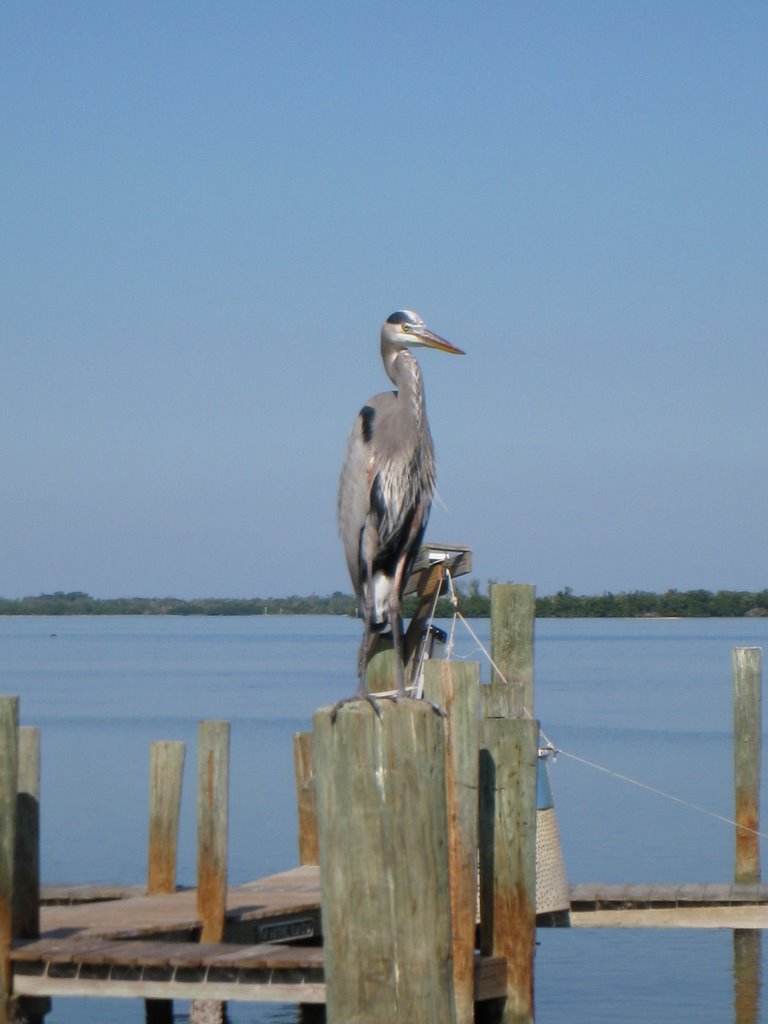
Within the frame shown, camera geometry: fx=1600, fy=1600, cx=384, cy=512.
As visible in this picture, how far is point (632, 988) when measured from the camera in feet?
44.4

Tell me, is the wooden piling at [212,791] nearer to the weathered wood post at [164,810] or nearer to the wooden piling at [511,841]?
the weathered wood post at [164,810]

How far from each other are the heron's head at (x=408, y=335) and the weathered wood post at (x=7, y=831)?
262 centimetres

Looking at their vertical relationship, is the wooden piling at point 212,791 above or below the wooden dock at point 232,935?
above

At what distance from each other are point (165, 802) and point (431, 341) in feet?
15.2

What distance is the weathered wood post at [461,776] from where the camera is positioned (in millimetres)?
7926

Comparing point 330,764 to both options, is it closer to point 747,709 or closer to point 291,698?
point 747,709

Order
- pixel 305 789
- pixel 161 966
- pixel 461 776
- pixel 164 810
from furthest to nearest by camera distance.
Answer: pixel 305 789 < pixel 164 810 < pixel 461 776 < pixel 161 966

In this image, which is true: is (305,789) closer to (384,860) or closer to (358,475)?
(358,475)

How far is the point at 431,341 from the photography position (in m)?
7.53

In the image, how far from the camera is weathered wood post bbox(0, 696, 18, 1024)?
→ 7.95 meters

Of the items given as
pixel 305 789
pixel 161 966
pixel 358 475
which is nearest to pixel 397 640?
pixel 358 475

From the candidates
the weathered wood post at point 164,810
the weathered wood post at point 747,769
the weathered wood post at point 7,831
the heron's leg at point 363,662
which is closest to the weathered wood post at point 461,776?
the heron's leg at point 363,662

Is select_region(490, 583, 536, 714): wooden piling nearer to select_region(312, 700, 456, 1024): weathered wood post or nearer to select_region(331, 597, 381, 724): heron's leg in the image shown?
select_region(331, 597, 381, 724): heron's leg

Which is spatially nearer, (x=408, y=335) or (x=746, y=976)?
(x=408, y=335)
